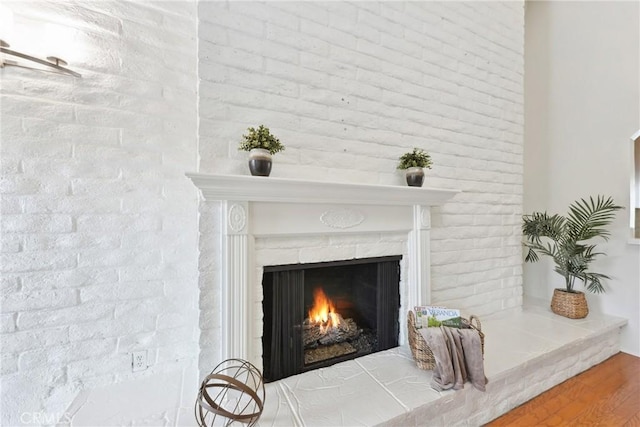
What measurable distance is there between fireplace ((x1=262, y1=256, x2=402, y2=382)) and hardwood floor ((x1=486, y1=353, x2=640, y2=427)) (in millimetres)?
791

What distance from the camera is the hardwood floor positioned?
147 centimetres

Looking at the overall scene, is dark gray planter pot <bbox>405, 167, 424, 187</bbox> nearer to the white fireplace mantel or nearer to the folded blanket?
the white fireplace mantel

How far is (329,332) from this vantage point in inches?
64.8

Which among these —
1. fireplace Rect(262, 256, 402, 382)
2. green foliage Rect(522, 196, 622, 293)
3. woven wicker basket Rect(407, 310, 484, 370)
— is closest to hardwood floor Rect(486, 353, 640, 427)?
woven wicker basket Rect(407, 310, 484, 370)

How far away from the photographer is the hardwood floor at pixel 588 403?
147 cm

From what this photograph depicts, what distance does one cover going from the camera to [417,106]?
1.79 m

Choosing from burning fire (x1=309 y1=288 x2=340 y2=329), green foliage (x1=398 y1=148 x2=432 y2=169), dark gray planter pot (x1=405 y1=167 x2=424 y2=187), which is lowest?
burning fire (x1=309 y1=288 x2=340 y2=329)

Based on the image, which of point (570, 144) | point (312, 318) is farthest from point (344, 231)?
point (570, 144)

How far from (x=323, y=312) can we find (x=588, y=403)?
1.64 meters

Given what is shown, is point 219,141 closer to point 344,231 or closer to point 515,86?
point 344,231

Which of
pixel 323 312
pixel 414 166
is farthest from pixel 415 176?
pixel 323 312

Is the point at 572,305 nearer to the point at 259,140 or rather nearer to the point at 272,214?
the point at 272,214

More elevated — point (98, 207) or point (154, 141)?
point (154, 141)

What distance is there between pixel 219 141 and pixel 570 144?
2.97 meters
